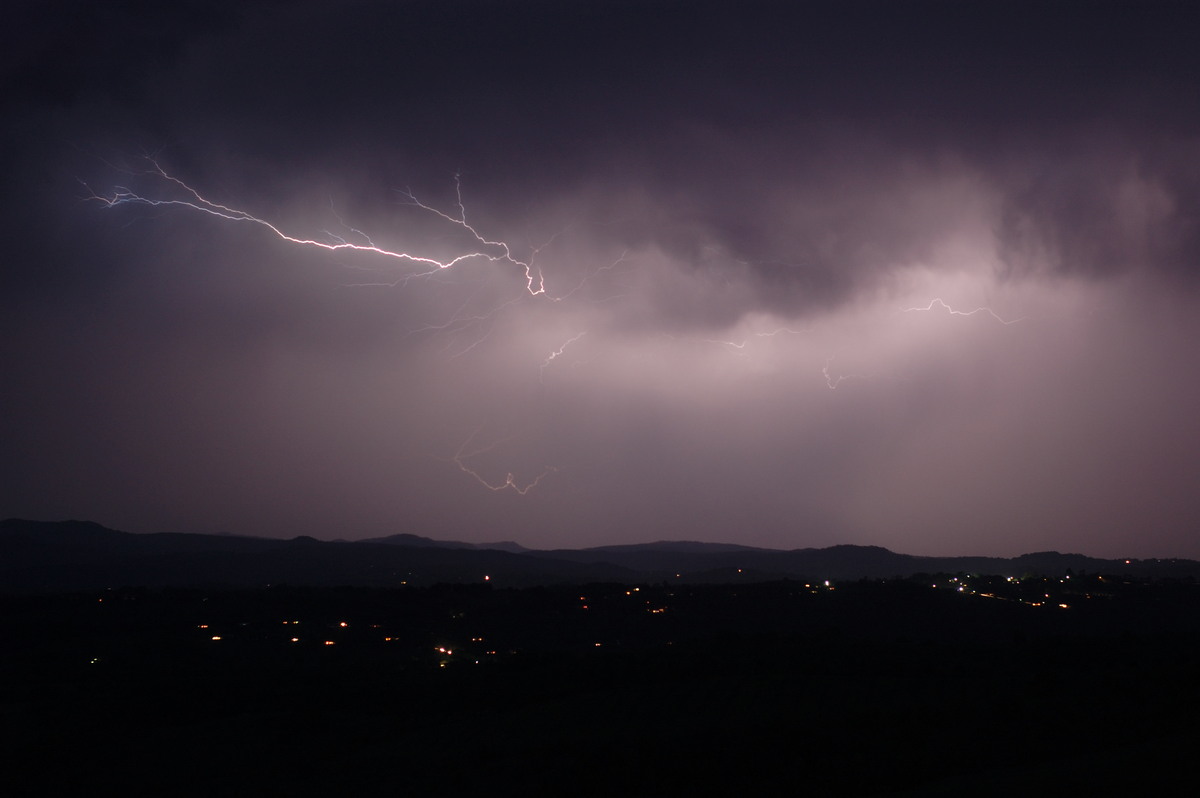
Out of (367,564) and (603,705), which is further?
(367,564)

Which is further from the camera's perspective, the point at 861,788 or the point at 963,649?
the point at 963,649

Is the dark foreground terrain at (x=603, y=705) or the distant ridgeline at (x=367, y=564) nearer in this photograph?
the dark foreground terrain at (x=603, y=705)

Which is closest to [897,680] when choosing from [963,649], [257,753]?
[963,649]

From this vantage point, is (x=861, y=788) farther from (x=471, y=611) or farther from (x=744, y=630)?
(x=471, y=611)

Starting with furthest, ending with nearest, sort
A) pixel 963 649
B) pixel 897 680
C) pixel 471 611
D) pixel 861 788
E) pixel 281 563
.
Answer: pixel 281 563, pixel 471 611, pixel 963 649, pixel 897 680, pixel 861 788
